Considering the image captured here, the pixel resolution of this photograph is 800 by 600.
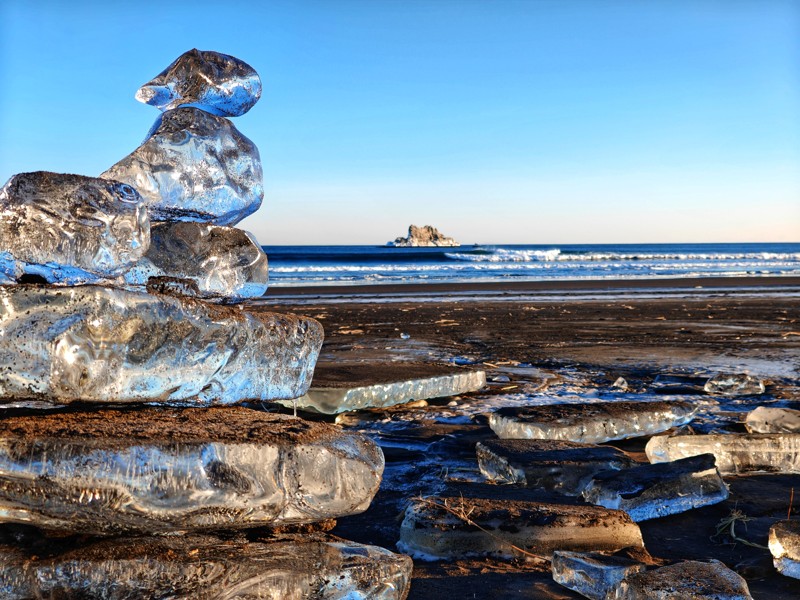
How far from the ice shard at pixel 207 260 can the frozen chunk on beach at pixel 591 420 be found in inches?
78.5

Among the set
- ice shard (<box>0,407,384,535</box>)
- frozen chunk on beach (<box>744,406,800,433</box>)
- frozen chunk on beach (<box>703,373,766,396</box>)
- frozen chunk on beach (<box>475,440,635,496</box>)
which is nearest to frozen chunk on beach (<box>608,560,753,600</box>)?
ice shard (<box>0,407,384,535</box>)

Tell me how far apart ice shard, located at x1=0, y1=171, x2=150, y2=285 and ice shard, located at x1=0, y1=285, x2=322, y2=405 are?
65mm

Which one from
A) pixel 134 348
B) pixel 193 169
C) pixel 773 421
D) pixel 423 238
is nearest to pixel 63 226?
pixel 134 348

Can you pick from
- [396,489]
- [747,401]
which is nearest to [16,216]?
[396,489]

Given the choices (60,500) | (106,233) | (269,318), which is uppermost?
(106,233)

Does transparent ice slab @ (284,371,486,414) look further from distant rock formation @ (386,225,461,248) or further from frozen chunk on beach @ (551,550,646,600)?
distant rock formation @ (386,225,461,248)

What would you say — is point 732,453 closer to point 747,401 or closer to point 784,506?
Answer: point 784,506

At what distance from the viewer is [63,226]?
197 cm

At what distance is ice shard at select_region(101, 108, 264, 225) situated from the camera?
2.47 metres

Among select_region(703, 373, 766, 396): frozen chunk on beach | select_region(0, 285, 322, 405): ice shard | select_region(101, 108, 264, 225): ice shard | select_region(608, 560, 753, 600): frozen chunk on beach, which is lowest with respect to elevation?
select_region(703, 373, 766, 396): frozen chunk on beach

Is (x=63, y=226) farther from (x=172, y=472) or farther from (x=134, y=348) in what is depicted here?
(x=172, y=472)

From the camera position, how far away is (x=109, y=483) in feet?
6.10

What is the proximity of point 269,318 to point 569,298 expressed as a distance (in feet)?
51.8

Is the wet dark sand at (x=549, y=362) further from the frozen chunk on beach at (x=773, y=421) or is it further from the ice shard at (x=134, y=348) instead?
the ice shard at (x=134, y=348)
